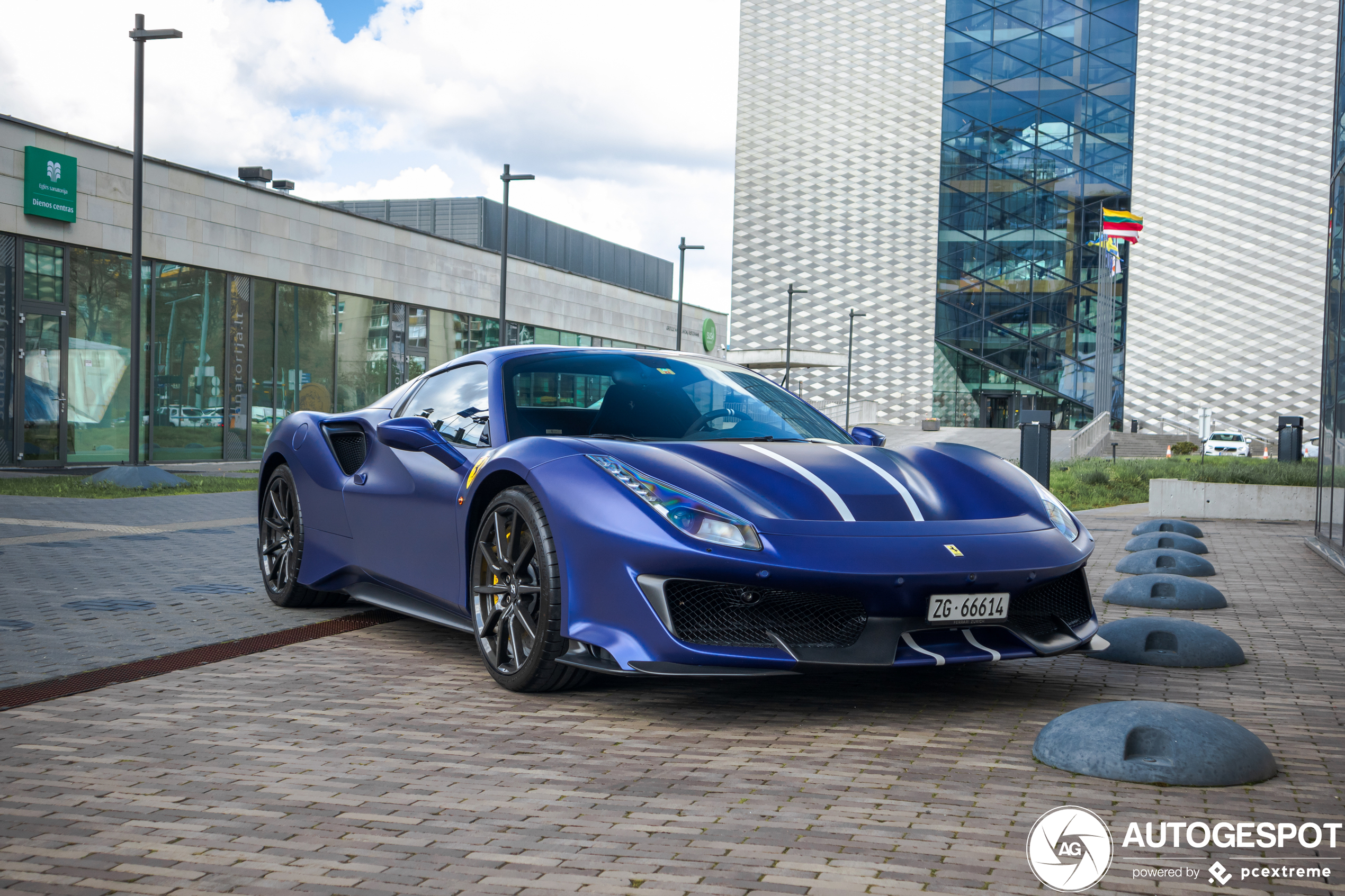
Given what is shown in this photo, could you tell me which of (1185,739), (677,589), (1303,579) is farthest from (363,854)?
(1303,579)

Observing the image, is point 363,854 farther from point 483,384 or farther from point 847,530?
point 483,384

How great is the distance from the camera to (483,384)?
537 centimetres

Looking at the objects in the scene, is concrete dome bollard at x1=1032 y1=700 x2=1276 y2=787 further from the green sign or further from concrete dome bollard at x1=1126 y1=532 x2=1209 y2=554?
the green sign

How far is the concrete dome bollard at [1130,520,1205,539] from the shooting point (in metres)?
12.5

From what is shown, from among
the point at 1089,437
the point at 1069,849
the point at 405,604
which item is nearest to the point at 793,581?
the point at 1069,849

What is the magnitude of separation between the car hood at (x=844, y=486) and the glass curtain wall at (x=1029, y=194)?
5959cm

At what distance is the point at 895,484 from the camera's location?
4.48 meters

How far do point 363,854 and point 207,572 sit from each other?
19.3 ft

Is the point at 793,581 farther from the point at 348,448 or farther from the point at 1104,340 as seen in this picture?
the point at 1104,340

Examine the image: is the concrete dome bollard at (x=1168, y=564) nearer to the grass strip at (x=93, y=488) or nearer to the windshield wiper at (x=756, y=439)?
the windshield wiper at (x=756, y=439)

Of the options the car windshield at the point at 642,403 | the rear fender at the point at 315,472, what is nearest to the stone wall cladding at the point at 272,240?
the rear fender at the point at 315,472

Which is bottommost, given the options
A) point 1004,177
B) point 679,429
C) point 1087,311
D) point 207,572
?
point 207,572

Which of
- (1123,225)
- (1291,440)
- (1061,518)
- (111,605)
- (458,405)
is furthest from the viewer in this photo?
(1123,225)

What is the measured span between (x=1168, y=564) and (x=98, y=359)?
18186mm
